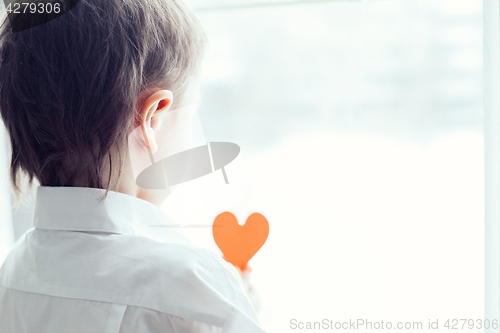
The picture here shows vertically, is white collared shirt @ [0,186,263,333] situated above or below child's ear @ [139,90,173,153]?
below

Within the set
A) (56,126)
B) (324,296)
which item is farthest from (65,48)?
(324,296)

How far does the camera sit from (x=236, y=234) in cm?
61

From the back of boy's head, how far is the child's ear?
2 cm

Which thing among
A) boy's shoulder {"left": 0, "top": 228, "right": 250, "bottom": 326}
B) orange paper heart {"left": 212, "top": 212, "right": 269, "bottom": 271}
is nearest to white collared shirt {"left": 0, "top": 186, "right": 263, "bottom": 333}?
boy's shoulder {"left": 0, "top": 228, "right": 250, "bottom": 326}

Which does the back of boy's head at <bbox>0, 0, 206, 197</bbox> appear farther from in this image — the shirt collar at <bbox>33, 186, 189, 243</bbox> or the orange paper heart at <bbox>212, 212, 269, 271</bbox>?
the orange paper heart at <bbox>212, 212, 269, 271</bbox>

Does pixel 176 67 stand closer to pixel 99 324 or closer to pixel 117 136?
pixel 117 136

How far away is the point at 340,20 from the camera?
0.69 meters

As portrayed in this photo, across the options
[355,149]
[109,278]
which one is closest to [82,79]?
[109,278]

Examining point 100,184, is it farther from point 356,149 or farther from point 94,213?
point 356,149

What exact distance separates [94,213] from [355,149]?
0.47 m

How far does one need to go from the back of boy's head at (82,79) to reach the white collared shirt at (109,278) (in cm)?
5

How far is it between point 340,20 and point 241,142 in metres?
0.29

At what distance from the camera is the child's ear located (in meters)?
0.44

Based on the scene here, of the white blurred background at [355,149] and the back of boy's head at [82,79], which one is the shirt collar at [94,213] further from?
the white blurred background at [355,149]
